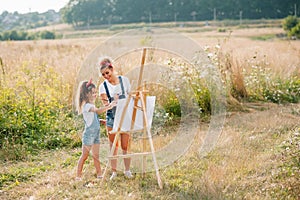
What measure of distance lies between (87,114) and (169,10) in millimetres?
39343

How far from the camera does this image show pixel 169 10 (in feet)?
140

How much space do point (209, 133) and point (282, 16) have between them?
31.9 m

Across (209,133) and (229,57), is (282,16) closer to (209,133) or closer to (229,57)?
(229,57)

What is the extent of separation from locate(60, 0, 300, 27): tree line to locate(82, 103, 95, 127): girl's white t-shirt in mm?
30942

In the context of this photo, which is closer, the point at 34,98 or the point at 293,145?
the point at 293,145

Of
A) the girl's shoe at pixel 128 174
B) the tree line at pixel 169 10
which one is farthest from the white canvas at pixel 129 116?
the tree line at pixel 169 10

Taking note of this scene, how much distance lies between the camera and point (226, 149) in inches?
223

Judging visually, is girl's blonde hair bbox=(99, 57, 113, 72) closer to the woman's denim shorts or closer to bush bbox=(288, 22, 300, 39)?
the woman's denim shorts

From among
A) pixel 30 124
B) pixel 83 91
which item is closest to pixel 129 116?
pixel 83 91

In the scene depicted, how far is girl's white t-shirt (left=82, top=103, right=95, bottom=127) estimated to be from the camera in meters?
4.48

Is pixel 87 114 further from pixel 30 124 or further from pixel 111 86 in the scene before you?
pixel 30 124

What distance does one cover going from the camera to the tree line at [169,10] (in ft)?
122

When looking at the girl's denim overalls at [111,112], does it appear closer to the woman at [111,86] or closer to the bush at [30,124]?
the woman at [111,86]

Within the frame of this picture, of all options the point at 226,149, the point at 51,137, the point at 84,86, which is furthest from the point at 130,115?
the point at 51,137
